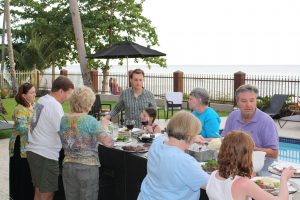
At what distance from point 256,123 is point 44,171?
1.97 metres

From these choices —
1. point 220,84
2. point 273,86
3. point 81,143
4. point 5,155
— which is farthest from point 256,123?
point 220,84

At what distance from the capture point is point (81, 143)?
3473 millimetres

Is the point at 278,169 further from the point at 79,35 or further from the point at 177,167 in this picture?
the point at 79,35

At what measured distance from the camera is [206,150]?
3.29 metres

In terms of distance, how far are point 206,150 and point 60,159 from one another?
1.76m

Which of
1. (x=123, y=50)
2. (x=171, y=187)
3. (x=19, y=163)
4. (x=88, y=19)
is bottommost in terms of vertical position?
(x=19, y=163)

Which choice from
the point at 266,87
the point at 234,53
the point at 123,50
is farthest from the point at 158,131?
the point at 234,53

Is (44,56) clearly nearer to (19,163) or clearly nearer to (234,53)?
(19,163)

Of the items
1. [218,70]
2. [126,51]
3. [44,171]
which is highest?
[218,70]

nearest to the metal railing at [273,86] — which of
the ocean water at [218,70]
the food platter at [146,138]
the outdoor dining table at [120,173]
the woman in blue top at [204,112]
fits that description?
the woman in blue top at [204,112]

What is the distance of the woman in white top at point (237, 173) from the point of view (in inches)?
85.9

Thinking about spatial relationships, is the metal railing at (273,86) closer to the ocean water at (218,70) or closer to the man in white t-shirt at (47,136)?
the man in white t-shirt at (47,136)

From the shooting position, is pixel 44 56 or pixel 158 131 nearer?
pixel 158 131

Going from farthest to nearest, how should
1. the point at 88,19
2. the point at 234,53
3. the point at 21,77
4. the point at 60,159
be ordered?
1. the point at 234,53
2. the point at 21,77
3. the point at 88,19
4. the point at 60,159
